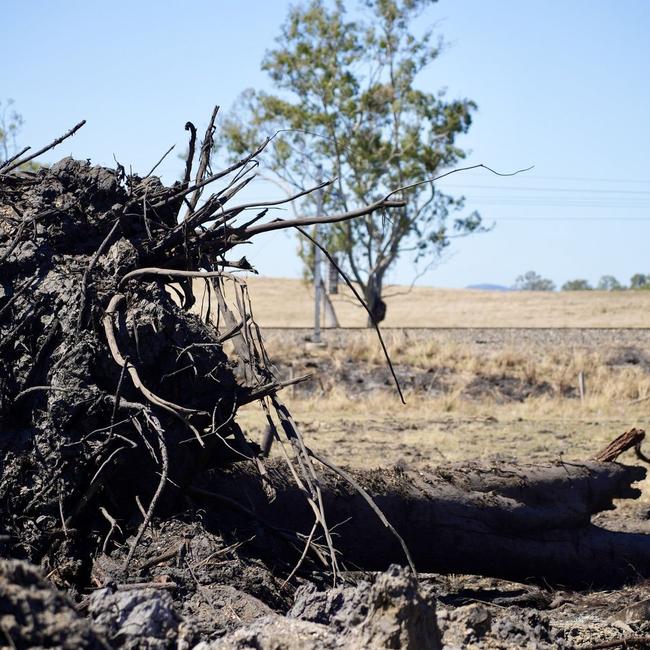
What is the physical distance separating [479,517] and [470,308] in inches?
1990

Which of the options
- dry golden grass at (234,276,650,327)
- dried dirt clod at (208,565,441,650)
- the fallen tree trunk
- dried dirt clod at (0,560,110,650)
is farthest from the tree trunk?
dried dirt clod at (0,560,110,650)

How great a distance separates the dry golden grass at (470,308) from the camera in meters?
46.8

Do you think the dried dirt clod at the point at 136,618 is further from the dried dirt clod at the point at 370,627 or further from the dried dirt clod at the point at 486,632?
the dried dirt clod at the point at 486,632

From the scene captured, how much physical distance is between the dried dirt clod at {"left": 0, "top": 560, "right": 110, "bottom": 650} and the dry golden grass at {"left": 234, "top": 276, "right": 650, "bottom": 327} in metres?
38.5

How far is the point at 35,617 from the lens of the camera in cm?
308

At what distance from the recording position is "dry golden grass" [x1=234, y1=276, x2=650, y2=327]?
46.8 meters

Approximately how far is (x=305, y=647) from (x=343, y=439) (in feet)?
33.8

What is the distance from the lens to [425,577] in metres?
6.66

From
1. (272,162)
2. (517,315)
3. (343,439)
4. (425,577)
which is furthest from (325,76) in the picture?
(425,577)

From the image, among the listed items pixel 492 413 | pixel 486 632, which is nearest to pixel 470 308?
pixel 492 413

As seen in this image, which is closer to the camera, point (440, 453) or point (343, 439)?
point (440, 453)

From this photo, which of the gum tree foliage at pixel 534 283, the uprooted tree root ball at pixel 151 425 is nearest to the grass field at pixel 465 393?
the uprooted tree root ball at pixel 151 425

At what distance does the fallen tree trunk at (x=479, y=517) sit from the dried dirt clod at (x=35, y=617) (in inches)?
95.0

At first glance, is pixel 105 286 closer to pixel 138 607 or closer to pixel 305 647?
pixel 138 607
